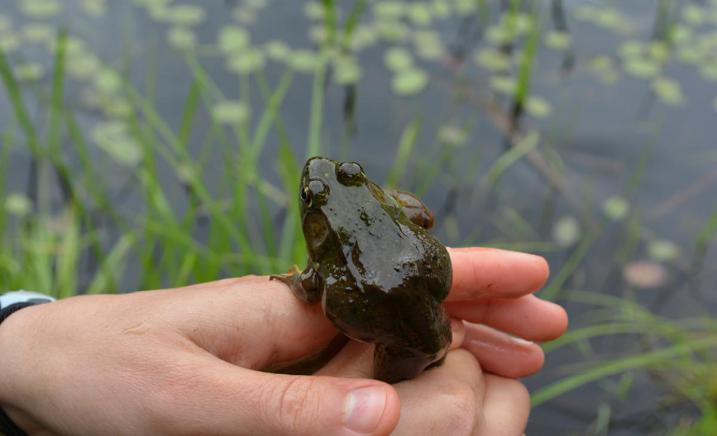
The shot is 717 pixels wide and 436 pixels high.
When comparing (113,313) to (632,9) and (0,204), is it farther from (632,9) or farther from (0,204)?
(632,9)

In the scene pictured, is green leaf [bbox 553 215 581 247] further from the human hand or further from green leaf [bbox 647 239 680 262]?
the human hand

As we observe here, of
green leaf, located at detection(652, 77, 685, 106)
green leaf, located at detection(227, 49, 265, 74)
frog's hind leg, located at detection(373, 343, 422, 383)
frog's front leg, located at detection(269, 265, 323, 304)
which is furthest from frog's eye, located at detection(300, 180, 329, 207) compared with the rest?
green leaf, located at detection(652, 77, 685, 106)

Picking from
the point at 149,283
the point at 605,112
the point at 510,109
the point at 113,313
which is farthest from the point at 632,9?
the point at 113,313

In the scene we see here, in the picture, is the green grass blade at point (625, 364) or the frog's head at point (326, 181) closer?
the frog's head at point (326, 181)

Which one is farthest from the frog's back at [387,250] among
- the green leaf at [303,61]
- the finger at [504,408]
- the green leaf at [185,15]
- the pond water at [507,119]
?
the green leaf at [185,15]

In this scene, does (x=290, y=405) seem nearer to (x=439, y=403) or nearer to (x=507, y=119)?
(x=439, y=403)

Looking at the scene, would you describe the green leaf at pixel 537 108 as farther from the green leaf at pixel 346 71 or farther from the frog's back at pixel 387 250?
the frog's back at pixel 387 250
